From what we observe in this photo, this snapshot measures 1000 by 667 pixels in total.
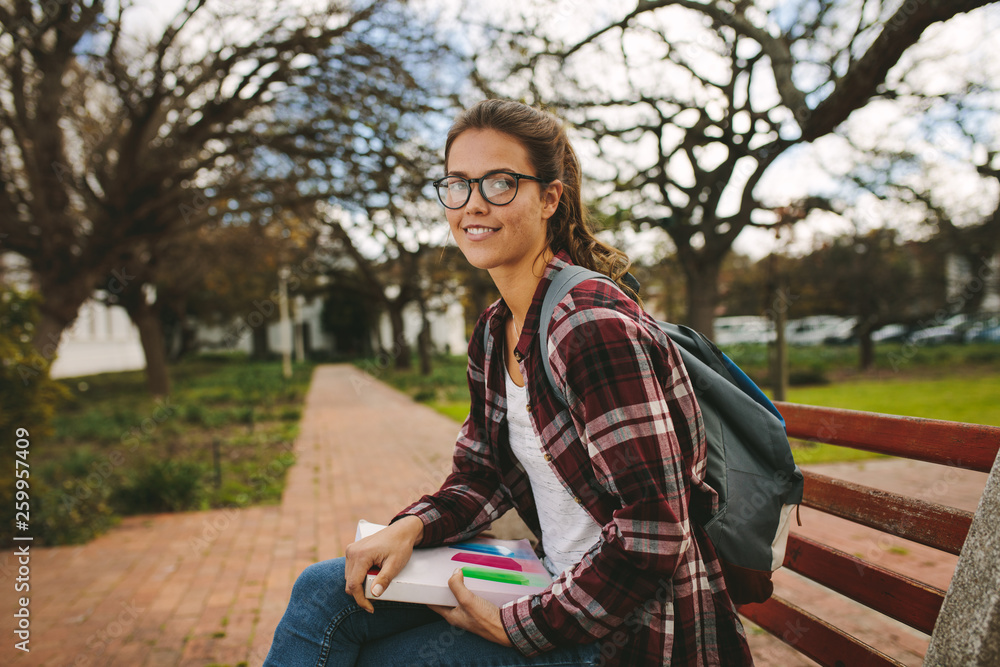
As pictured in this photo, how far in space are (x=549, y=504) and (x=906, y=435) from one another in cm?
89

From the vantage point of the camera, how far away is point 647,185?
9.30m

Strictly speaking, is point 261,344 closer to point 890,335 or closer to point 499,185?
point 890,335

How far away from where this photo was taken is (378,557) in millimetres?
1459

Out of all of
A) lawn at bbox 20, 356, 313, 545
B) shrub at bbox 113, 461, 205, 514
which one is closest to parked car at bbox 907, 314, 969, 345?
lawn at bbox 20, 356, 313, 545

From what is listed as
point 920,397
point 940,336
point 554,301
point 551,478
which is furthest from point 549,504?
point 940,336

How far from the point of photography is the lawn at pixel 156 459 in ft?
16.8

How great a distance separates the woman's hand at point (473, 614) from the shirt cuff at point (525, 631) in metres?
0.02

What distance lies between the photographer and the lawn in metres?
5.11

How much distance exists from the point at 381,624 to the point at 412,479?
5.19 metres

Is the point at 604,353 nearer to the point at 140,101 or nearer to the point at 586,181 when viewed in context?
the point at 140,101

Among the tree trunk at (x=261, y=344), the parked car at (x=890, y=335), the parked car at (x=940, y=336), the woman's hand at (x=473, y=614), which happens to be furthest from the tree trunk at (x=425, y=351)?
the parked car at (x=890, y=335)

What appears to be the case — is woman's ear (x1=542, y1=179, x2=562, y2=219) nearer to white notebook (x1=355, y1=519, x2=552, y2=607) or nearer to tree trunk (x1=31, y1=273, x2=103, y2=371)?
white notebook (x1=355, y1=519, x2=552, y2=607)

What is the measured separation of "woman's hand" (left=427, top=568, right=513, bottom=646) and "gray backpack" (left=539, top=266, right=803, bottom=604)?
47cm

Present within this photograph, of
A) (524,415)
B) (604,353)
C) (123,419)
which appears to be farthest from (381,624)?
(123,419)
